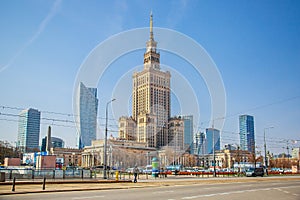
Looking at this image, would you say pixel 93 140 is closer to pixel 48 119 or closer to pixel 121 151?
pixel 121 151

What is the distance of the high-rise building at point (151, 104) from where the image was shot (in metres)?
147

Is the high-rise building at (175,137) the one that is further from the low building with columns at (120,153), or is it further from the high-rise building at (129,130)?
the high-rise building at (129,130)

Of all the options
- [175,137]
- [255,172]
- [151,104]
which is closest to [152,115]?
[151,104]

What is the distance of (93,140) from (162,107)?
39.0 m

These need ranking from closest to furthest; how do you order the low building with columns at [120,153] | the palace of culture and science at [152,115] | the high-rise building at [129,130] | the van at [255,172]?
the van at [255,172] < the low building with columns at [120,153] < the palace of culture and science at [152,115] < the high-rise building at [129,130]

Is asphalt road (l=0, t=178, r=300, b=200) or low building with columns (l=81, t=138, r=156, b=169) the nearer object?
asphalt road (l=0, t=178, r=300, b=200)

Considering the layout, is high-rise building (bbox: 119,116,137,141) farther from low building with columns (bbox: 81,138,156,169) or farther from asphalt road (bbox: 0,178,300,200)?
asphalt road (bbox: 0,178,300,200)

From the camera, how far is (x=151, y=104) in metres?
159

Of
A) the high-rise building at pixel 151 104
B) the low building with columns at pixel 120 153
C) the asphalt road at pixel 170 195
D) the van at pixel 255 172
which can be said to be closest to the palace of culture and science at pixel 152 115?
the high-rise building at pixel 151 104

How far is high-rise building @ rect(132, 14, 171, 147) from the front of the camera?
147 metres

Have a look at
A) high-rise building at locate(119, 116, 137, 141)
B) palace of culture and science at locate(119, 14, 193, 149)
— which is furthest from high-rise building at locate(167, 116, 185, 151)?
high-rise building at locate(119, 116, 137, 141)

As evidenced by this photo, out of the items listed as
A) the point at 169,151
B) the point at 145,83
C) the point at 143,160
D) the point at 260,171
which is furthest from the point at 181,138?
the point at 260,171

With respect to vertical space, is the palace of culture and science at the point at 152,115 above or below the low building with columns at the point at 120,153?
above

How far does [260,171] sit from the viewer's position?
2425 inches
